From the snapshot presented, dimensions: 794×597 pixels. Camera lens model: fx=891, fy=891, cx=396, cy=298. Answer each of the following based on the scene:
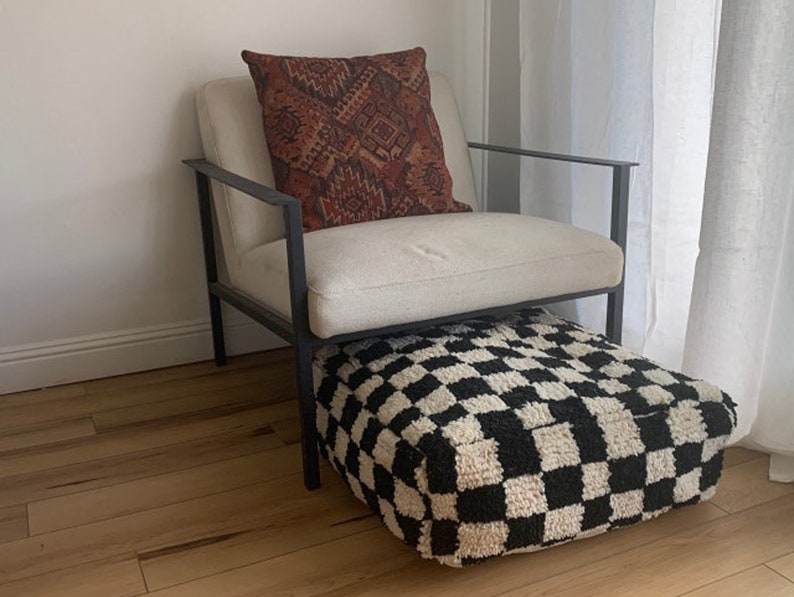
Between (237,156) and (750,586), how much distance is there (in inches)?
56.6

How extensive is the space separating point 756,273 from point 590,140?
2.02 feet

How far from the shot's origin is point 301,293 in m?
1.65

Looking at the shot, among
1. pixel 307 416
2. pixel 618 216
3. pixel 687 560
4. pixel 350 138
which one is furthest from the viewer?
pixel 350 138

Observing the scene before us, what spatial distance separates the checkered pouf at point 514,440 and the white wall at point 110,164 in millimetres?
879

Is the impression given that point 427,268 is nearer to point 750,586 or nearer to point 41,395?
point 750,586

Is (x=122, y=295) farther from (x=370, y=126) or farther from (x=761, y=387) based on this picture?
(x=761, y=387)

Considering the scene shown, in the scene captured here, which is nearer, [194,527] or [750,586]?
[750,586]

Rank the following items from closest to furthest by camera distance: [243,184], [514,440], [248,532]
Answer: [514,440]
[248,532]
[243,184]

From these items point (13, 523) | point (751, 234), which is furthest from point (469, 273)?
point (13, 523)

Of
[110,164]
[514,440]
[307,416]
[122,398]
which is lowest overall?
[122,398]

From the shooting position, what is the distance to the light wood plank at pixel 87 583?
1.45 m

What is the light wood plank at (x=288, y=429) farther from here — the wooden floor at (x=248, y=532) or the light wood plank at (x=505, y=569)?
the light wood plank at (x=505, y=569)

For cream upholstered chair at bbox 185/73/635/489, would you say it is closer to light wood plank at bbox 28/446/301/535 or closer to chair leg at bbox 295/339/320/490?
chair leg at bbox 295/339/320/490

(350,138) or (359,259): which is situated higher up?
(350,138)
